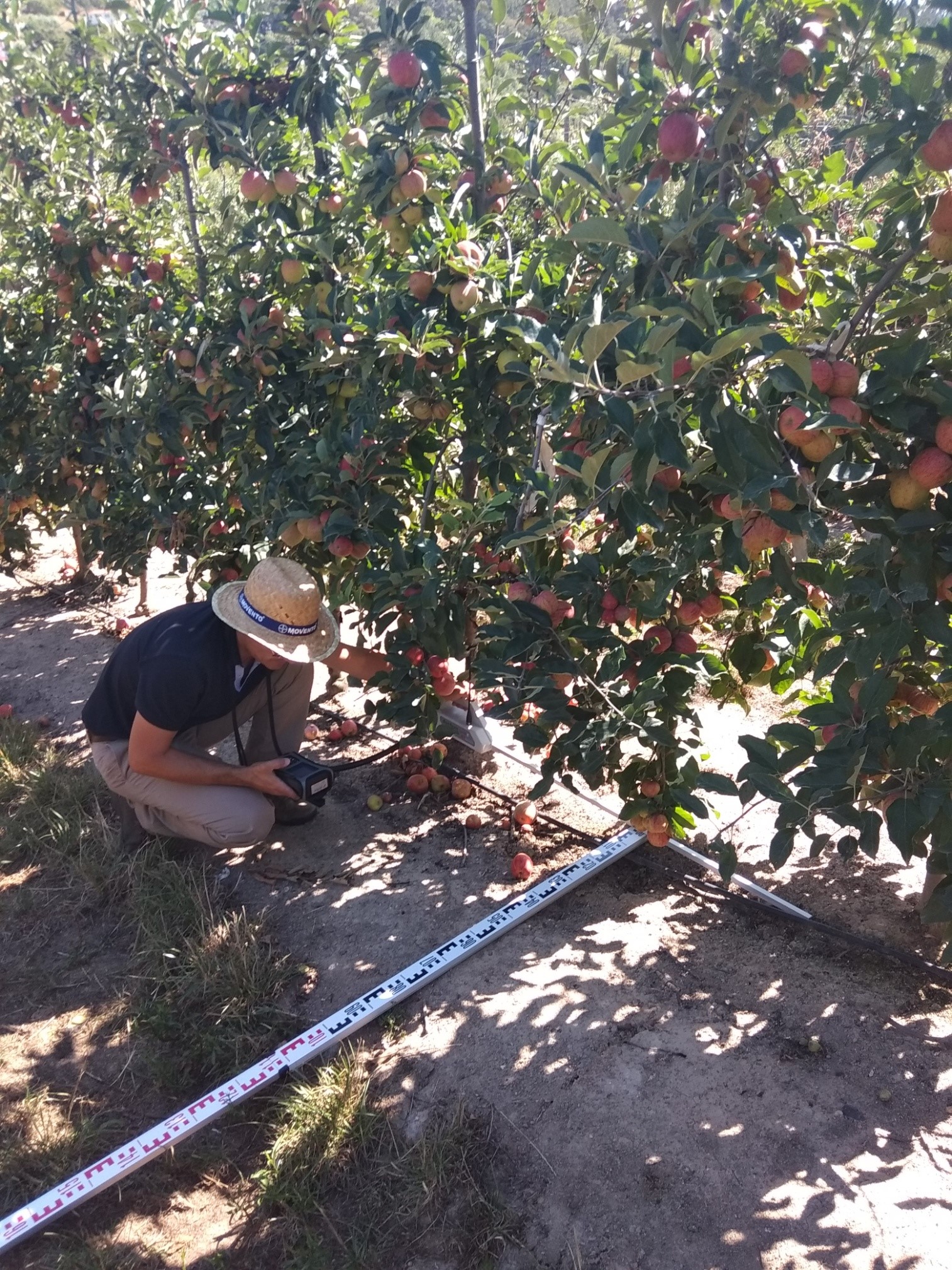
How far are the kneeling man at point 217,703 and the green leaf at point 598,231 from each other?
1.32 meters

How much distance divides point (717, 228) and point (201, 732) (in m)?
2.09

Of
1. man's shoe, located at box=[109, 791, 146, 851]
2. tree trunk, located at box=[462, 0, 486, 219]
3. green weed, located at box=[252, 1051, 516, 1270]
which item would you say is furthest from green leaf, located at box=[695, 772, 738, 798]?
man's shoe, located at box=[109, 791, 146, 851]

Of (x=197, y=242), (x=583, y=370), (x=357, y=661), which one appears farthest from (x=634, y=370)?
(x=197, y=242)

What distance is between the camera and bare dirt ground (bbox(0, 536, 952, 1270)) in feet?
6.19

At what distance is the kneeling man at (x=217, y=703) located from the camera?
265cm

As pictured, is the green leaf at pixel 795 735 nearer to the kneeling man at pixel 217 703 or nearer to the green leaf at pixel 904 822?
the green leaf at pixel 904 822

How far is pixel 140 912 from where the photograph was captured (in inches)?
112

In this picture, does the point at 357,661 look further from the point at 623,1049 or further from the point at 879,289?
the point at 879,289

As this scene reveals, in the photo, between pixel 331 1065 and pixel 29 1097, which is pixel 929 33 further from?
pixel 29 1097

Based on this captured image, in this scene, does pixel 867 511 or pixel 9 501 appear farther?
pixel 9 501

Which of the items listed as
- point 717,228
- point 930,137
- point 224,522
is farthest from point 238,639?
point 930,137

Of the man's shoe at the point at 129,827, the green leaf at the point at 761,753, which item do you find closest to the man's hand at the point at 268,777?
the man's shoe at the point at 129,827

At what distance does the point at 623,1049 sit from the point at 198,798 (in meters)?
1.43

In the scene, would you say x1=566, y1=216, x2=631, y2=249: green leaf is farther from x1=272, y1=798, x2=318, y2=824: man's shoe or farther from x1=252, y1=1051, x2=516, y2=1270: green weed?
x1=272, y1=798, x2=318, y2=824: man's shoe
